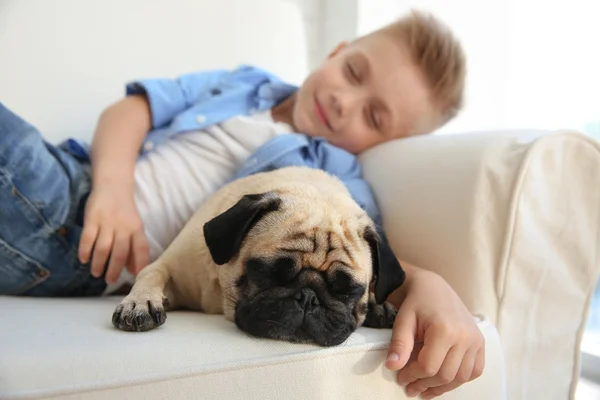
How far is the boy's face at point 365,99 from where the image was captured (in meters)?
1.72

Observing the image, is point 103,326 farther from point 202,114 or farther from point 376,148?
point 376,148

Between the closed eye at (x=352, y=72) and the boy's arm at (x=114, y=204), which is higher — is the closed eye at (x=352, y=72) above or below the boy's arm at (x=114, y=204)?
above

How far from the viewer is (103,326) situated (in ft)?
2.86

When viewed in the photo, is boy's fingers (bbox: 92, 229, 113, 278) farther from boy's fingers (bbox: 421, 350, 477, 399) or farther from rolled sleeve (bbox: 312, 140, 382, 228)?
boy's fingers (bbox: 421, 350, 477, 399)

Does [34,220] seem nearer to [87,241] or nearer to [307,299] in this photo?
[87,241]

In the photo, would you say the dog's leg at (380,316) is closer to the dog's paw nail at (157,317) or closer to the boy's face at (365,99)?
the dog's paw nail at (157,317)

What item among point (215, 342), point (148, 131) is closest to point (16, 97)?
point (148, 131)

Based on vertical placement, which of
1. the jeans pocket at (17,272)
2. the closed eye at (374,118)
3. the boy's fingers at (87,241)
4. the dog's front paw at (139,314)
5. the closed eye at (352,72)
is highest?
the closed eye at (352,72)

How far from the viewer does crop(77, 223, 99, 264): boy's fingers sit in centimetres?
128

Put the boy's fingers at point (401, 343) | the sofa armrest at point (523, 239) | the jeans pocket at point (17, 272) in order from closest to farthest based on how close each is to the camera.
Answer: the boy's fingers at point (401, 343)
the sofa armrest at point (523, 239)
the jeans pocket at point (17, 272)

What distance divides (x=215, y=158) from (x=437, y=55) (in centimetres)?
92

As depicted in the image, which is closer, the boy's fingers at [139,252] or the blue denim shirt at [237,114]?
the boy's fingers at [139,252]

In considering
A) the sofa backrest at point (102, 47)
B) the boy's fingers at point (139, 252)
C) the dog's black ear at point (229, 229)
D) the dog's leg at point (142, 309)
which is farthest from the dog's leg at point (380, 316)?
the sofa backrest at point (102, 47)

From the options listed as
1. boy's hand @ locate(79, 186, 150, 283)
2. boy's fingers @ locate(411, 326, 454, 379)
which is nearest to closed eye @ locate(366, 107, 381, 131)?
boy's hand @ locate(79, 186, 150, 283)
